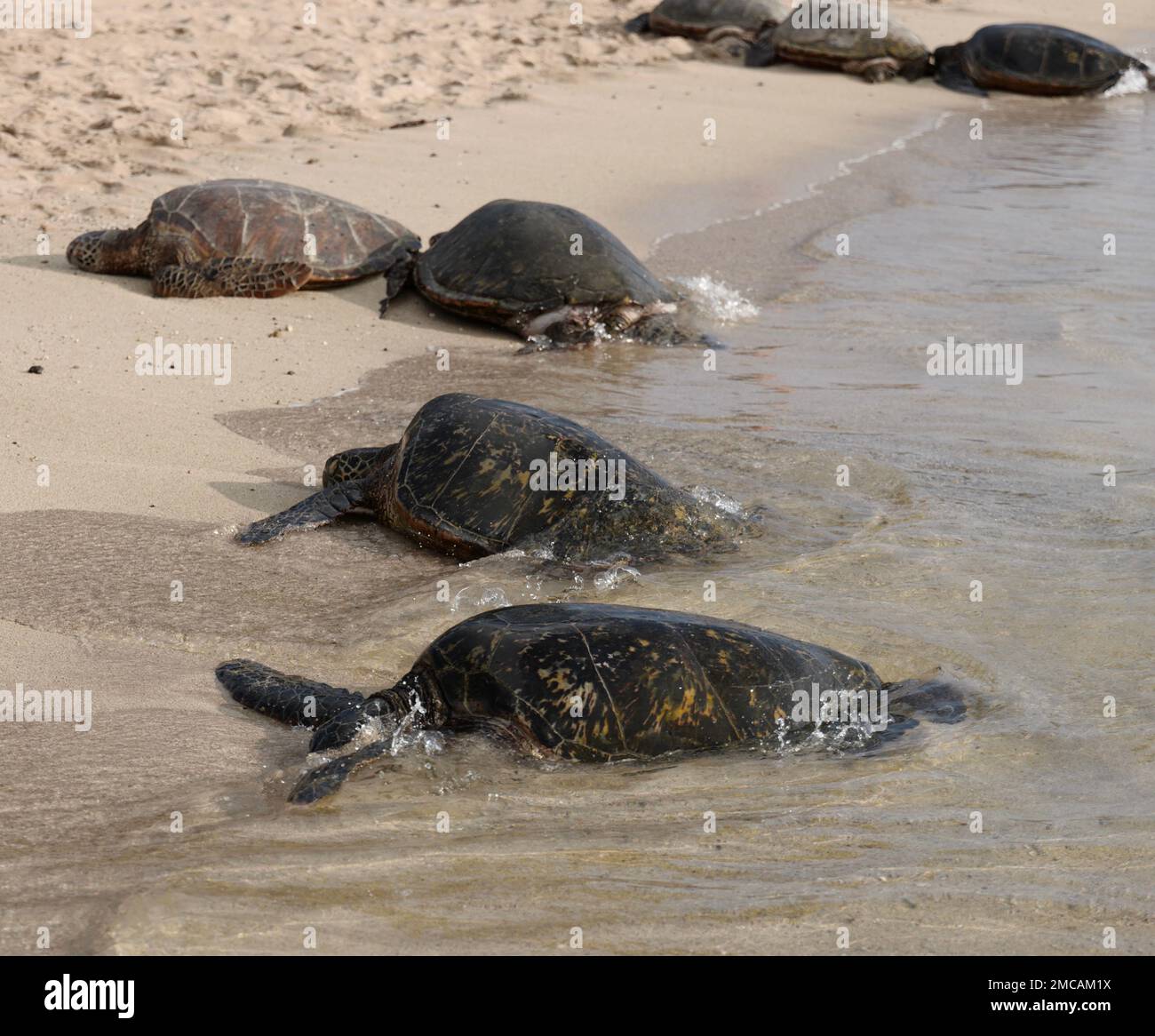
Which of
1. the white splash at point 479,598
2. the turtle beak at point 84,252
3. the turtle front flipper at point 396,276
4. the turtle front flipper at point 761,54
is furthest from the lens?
the turtle front flipper at point 761,54

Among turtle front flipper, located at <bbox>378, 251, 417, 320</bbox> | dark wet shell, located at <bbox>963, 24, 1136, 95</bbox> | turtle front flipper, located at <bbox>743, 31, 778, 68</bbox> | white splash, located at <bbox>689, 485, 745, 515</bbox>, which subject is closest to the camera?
white splash, located at <bbox>689, 485, 745, 515</bbox>

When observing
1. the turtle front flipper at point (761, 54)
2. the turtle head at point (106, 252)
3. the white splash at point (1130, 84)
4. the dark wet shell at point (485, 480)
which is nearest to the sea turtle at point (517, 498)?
the dark wet shell at point (485, 480)

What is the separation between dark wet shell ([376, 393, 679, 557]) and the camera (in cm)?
497

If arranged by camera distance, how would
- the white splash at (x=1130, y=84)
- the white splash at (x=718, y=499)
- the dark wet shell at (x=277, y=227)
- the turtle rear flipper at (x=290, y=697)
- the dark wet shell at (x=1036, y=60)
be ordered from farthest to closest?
the white splash at (x=1130, y=84), the dark wet shell at (x=1036, y=60), the dark wet shell at (x=277, y=227), the white splash at (x=718, y=499), the turtle rear flipper at (x=290, y=697)

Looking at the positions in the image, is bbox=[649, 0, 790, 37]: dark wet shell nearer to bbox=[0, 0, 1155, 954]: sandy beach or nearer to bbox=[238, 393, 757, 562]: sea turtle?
bbox=[0, 0, 1155, 954]: sandy beach

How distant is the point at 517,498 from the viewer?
500cm

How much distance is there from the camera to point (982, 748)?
12.2 ft

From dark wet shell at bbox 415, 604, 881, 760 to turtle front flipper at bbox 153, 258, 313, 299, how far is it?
4232 millimetres

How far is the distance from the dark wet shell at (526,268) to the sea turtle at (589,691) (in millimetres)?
3961


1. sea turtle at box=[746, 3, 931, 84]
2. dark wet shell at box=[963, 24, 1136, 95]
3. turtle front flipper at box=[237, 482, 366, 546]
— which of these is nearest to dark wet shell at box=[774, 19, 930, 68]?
sea turtle at box=[746, 3, 931, 84]

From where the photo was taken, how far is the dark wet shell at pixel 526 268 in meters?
7.59

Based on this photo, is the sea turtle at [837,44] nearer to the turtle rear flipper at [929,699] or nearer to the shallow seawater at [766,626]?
the shallow seawater at [766,626]
